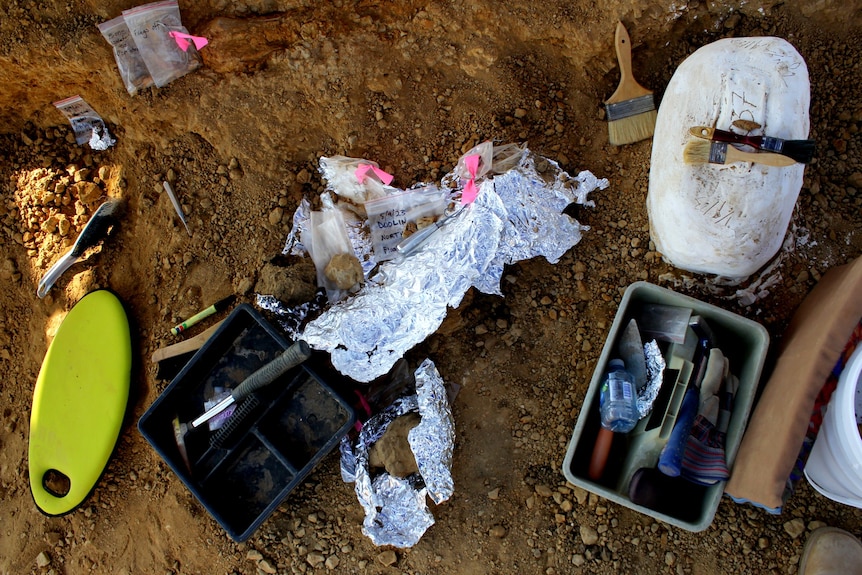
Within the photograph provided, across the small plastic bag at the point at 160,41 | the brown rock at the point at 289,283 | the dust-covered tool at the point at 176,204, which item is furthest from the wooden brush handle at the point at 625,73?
the dust-covered tool at the point at 176,204

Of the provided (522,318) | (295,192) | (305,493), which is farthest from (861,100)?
(305,493)

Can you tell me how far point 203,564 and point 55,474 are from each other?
0.52 metres

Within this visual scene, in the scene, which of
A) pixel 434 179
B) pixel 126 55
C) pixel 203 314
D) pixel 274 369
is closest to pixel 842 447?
pixel 434 179

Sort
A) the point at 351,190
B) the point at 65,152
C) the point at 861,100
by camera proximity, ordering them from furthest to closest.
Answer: the point at 65,152
the point at 351,190
the point at 861,100

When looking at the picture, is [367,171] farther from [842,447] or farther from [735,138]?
[842,447]

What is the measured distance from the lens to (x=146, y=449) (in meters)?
1.72

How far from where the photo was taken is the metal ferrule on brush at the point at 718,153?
1.33 meters

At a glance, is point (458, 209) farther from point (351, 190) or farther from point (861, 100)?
point (861, 100)

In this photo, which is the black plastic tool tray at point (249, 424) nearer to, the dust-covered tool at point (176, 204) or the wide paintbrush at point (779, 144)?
the dust-covered tool at point (176, 204)

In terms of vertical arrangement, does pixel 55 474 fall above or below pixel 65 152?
below

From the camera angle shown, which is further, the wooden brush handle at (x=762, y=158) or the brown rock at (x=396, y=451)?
the brown rock at (x=396, y=451)

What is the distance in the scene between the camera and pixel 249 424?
5.16ft

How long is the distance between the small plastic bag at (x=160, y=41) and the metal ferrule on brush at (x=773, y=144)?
4.92 ft

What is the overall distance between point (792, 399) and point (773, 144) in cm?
57
